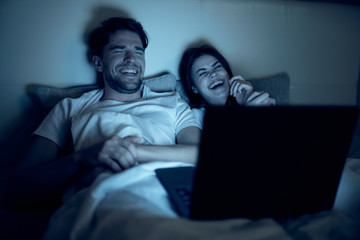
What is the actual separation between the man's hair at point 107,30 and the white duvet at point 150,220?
93 cm

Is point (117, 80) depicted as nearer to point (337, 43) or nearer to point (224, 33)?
point (224, 33)

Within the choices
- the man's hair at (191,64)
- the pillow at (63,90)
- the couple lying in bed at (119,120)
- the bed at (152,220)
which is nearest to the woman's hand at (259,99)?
the couple lying in bed at (119,120)

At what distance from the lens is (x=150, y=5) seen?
5.09 ft

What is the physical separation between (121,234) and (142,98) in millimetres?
964

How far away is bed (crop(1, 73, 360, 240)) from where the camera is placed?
48 centimetres

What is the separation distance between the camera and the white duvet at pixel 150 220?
1.58ft

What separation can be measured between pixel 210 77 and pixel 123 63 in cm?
56

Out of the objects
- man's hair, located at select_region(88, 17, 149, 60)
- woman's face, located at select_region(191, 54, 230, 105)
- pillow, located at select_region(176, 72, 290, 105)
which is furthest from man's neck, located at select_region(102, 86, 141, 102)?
woman's face, located at select_region(191, 54, 230, 105)

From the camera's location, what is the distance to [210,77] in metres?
1.52

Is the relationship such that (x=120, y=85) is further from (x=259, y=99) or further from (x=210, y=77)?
(x=259, y=99)

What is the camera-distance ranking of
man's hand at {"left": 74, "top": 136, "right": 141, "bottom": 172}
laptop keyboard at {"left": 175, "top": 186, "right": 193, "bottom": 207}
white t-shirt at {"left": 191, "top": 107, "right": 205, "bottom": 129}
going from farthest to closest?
white t-shirt at {"left": 191, "top": 107, "right": 205, "bottom": 129} → man's hand at {"left": 74, "top": 136, "right": 141, "bottom": 172} → laptop keyboard at {"left": 175, "top": 186, "right": 193, "bottom": 207}

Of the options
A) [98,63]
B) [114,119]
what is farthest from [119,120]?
[98,63]

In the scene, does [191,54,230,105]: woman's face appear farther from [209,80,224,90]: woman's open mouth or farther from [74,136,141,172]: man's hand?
[74,136,141,172]: man's hand

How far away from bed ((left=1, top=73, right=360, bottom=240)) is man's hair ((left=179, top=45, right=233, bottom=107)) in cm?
89
